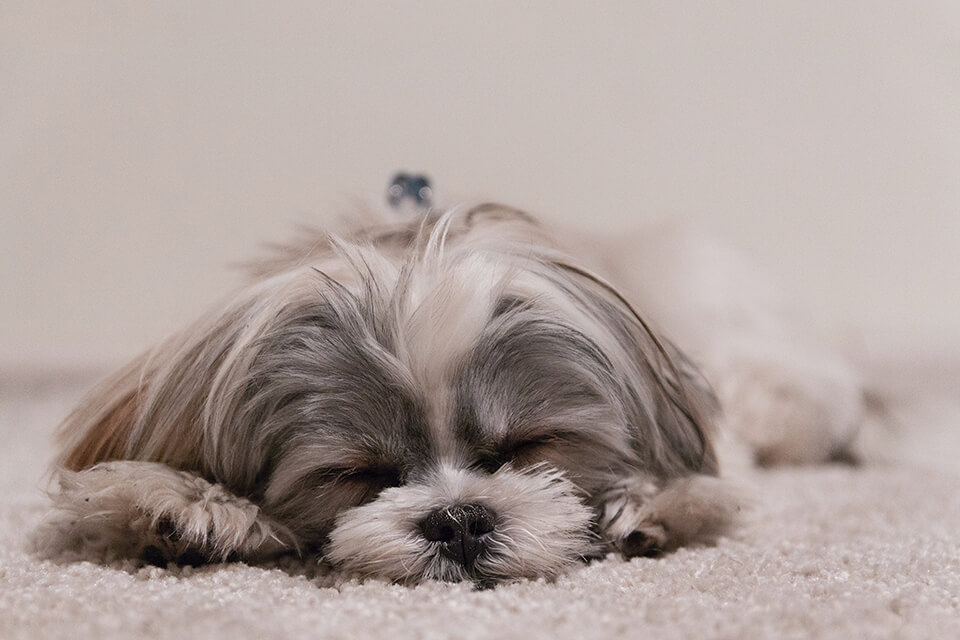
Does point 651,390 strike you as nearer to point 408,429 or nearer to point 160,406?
point 408,429

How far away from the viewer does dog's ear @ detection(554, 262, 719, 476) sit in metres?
1.64

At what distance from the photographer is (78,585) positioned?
124cm

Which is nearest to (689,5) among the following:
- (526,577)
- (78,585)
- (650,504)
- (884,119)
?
(884,119)

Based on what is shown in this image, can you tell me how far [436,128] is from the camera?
12.2 feet

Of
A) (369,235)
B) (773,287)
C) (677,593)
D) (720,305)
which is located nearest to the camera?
(677,593)

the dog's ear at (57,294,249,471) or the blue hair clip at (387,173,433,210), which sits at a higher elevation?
the blue hair clip at (387,173,433,210)

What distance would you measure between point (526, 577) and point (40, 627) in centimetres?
63

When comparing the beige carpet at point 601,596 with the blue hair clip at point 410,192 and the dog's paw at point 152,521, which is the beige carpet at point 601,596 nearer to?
the dog's paw at point 152,521

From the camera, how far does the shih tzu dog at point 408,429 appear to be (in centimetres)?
141

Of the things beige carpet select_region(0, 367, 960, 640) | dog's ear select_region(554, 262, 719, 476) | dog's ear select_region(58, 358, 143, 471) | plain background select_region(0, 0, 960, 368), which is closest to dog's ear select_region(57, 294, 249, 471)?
dog's ear select_region(58, 358, 143, 471)

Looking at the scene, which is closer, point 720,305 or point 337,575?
point 337,575

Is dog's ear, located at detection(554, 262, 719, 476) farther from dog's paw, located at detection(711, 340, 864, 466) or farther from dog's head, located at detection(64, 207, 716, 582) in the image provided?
dog's paw, located at detection(711, 340, 864, 466)

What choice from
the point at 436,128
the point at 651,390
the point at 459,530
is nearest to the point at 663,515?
the point at 651,390

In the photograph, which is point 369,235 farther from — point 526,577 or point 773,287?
point 773,287
